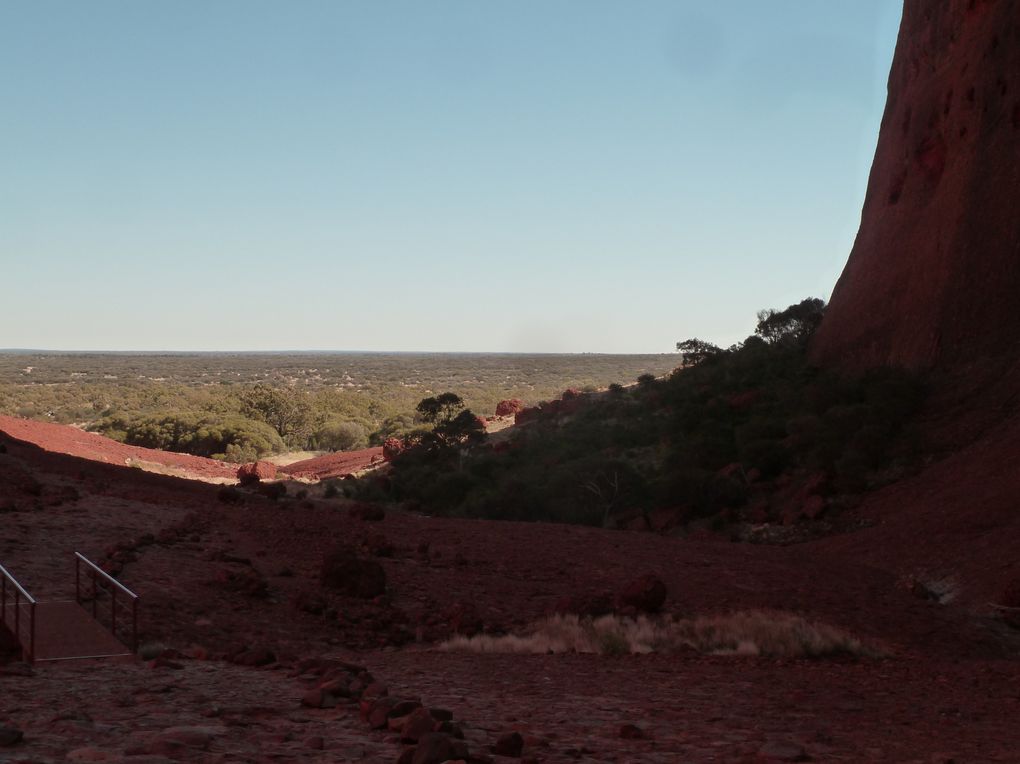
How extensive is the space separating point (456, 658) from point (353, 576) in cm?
350

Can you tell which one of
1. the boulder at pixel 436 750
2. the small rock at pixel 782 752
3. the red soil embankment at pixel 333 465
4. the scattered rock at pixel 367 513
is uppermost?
the boulder at pixel 436 750

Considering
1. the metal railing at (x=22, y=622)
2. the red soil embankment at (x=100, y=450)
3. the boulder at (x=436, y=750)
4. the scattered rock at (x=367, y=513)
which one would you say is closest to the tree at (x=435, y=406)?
the red soil embankment at (x=100, y=450)

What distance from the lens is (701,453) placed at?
2581 cm

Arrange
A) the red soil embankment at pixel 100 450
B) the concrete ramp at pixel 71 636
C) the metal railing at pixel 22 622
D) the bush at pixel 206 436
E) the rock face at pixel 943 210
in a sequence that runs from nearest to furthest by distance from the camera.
→ the metal railing at pixel 22 622, the concrete ramp at pixel 71 636, the rock face at pixel 943 210, the red soil embankment at pixel 100 450, the bush at pixel 206 436

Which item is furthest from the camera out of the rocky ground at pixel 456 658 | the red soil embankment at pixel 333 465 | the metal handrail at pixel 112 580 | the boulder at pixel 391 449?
the red soil embankment at pixel 333 465

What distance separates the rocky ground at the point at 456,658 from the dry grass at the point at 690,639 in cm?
38

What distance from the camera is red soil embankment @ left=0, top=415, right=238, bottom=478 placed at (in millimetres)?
36062

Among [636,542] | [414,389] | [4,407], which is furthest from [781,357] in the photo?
[414,389]

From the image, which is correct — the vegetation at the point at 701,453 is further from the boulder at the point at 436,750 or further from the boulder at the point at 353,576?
the boulder at the point at 436,750

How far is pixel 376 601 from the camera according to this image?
12648 mm

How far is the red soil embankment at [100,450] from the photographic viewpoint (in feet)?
118

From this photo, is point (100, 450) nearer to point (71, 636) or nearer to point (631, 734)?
point (71, 636)

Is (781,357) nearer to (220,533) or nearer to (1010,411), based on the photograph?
(1010,411)

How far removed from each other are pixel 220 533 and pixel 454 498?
1344 cm
